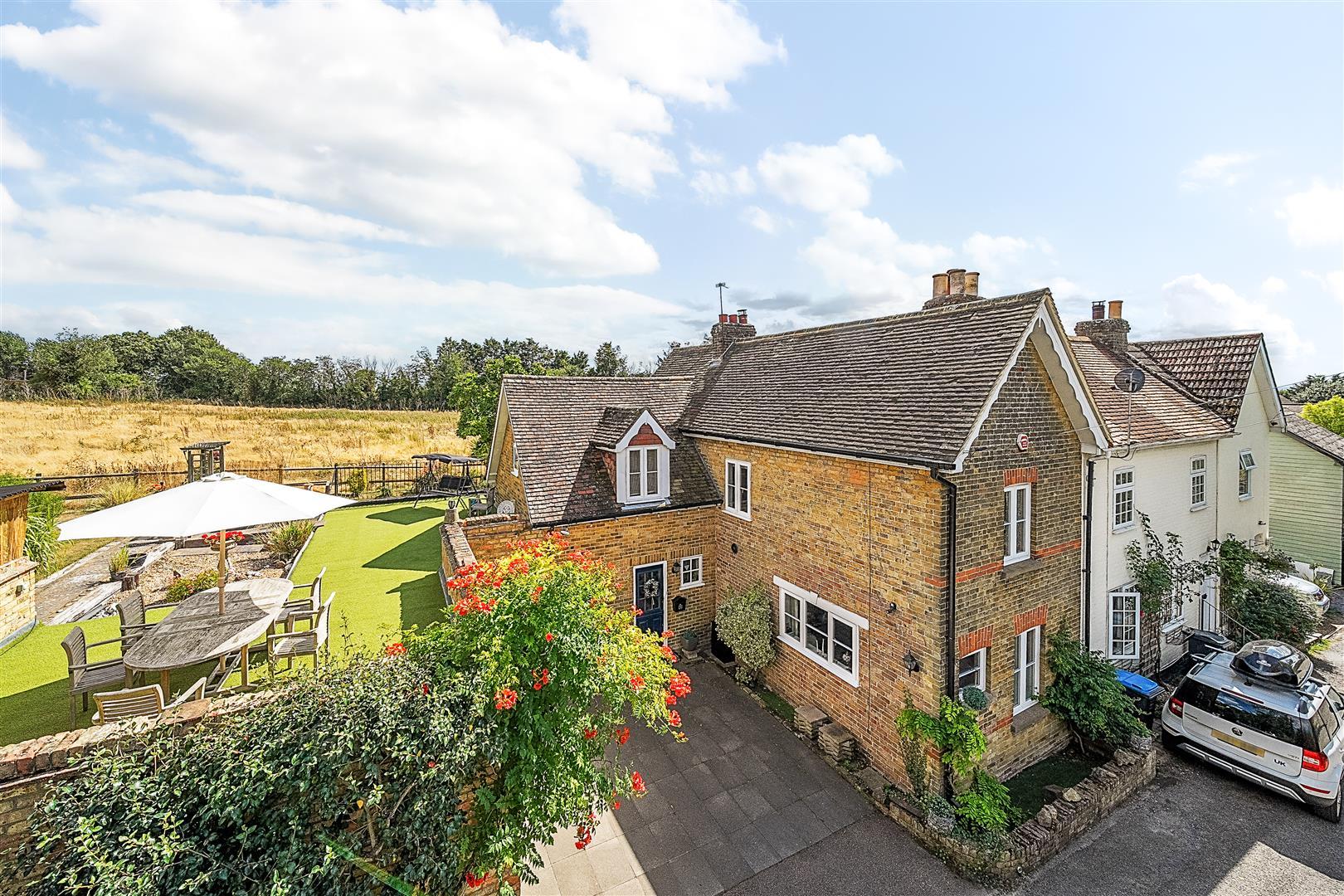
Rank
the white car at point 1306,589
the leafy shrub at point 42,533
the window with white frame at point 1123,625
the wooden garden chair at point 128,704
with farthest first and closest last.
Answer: the white car at point 1306,589, the leafy shrub at point 42,533, the window with white frame at point 1123,625, the wooden garden chair at point 128,704

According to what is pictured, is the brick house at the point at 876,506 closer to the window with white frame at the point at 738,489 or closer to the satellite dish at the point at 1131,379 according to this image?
the window with white frame at the point at 738,489

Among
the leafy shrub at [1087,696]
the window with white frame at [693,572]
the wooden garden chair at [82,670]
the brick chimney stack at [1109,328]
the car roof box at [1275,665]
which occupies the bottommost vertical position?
the leafy shrub at [1087,696]

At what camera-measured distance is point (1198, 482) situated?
50.0 ft

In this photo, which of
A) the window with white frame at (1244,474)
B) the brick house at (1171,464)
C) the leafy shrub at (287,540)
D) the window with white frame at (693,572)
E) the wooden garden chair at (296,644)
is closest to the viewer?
the wooden garden chair at (296,644)

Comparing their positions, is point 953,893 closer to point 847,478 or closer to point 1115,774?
point 1115,774

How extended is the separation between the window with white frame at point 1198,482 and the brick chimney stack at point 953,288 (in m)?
7.85

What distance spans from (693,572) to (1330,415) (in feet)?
104

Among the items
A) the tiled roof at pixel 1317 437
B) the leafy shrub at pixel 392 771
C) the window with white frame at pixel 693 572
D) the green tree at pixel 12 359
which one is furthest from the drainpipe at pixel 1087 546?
the green tree at pixel 12 359

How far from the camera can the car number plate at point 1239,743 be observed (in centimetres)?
974

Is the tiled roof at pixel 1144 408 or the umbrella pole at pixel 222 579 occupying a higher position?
the tiled roof at pixel 1144 408

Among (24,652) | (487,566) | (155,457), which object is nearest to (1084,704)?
(487,566)

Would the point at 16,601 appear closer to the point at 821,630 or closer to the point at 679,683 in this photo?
the point at 679,683

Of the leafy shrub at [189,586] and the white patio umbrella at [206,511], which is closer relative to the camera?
the white patio umbrella at [206,511]

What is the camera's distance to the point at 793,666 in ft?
40.7
